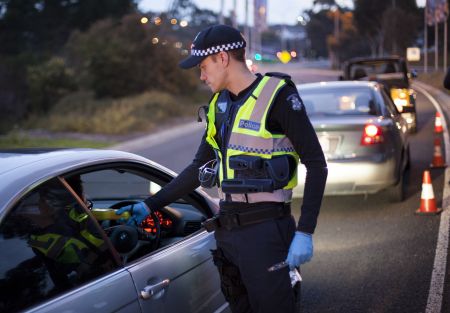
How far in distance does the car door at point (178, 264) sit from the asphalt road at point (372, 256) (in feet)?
4.84

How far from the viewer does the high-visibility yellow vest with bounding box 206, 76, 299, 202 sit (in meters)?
2.92

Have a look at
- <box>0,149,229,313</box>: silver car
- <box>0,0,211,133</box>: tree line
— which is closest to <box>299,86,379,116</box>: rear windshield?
<box>0,149,229,313</box>: silver car

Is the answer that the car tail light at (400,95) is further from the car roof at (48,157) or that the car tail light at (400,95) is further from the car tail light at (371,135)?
the car roof at (48,157)

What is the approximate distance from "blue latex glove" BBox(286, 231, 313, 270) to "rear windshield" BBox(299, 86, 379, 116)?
19.0ft

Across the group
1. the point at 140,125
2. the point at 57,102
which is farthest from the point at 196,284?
the point at 57,102

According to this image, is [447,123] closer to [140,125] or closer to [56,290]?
[140,125]

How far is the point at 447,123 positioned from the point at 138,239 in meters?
16.4

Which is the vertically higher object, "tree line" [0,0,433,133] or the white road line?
"tree line" [0,0,433,133]

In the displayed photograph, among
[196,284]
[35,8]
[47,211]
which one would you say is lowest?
→ [196,284]

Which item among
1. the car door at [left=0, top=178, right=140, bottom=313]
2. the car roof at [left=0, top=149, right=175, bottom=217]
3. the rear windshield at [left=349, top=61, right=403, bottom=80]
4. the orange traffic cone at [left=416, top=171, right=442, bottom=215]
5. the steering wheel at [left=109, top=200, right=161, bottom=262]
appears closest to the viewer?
the car door at [left=0, top=178, right=140, bottom=313]

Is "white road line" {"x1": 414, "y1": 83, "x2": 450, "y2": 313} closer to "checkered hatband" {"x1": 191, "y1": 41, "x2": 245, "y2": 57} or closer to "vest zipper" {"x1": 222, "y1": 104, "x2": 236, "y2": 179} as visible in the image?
"vest zipper" {"x1": 222, "y1": 104, "x2": 236, "y2": 179}

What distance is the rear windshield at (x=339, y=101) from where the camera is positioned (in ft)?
28.1

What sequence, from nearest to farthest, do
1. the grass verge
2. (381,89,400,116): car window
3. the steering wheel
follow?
the steering wheel, (381,89,400,116): car window, the grass verge

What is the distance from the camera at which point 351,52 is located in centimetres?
9012
